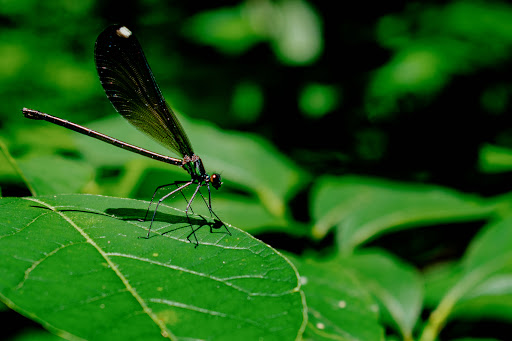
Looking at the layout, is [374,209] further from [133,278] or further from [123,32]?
[133,278]

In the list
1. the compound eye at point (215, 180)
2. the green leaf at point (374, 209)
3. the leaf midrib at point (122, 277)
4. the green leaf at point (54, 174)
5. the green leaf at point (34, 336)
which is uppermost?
the green leaf at point (374, 209)

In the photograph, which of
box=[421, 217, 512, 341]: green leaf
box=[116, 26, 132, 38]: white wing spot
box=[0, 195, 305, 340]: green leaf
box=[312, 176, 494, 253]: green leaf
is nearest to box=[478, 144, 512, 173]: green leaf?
box=[312, 176, 494, 253]: green leaf

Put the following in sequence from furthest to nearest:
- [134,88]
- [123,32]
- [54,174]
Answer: [134,88] < [123,32] < [54,174]

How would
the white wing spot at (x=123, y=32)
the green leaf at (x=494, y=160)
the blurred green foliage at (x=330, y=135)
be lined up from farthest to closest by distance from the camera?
the green leaf at (x=494, y=160), the blurred green foliage at (x=330, y=135), the white wing spot at (x=123, y=32)

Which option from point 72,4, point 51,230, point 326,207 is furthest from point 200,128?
point 72,4

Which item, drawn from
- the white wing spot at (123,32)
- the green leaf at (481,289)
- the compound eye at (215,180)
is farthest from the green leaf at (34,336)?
the green leaf at (481,289)

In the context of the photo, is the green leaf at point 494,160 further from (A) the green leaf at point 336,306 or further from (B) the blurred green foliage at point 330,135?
(A) the green leaf at point 336,306

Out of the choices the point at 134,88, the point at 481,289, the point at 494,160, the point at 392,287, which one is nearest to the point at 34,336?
the point at 134,88
